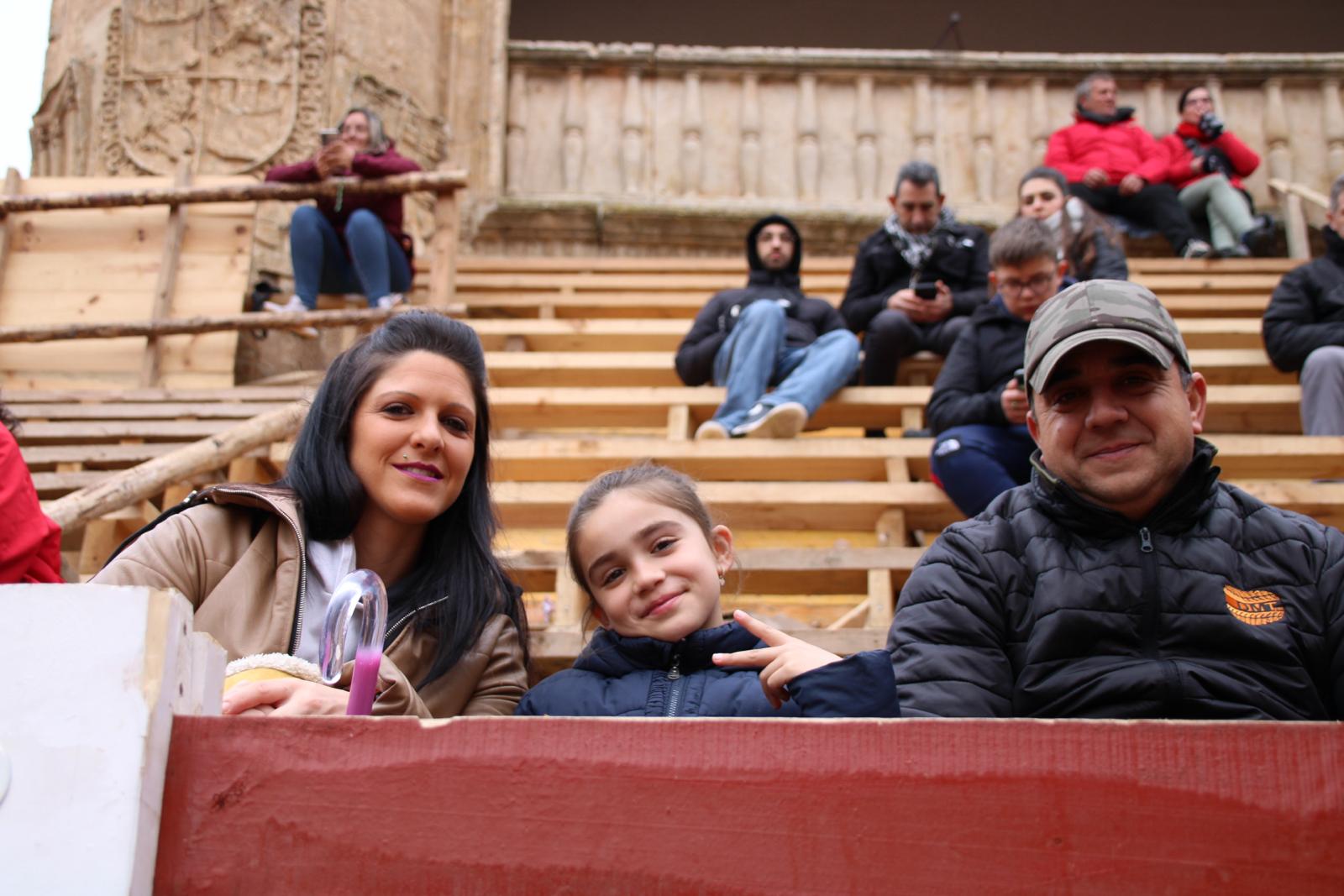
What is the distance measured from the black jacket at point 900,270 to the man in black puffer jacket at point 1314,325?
1025mm

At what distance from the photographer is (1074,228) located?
195 inches

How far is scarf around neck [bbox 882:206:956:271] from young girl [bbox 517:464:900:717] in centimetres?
310

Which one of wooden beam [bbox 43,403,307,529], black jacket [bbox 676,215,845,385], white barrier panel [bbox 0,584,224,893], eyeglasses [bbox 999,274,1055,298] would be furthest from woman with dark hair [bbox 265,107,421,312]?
white barrier panel [bbox 0,584,224,893]

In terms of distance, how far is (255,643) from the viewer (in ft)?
6.01

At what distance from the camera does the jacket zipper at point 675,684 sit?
1832 mm

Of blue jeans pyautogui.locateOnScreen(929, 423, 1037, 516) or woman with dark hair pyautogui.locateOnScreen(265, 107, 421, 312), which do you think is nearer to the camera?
blue jeans pyautogui.locateOnScreen(929, 423, 1037, 516)

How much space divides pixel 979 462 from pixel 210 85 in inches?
225

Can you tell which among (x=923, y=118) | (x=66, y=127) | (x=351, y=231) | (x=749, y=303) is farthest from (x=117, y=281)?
(x=923, y=118)

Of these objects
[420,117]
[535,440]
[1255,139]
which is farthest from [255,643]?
[1255,139]

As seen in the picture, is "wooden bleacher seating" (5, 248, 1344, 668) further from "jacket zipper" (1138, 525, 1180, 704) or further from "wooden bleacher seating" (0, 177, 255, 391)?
"jacket zipper" (1138, 525, 1180, 704)

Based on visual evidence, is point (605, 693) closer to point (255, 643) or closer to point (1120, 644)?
point (255, 643)

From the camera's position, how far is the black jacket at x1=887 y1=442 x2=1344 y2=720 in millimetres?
1603

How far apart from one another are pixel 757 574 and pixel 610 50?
19.5ft

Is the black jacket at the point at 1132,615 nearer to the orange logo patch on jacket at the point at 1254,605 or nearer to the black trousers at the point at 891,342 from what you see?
the orange logo patch on jacket at the point at 1254,605
